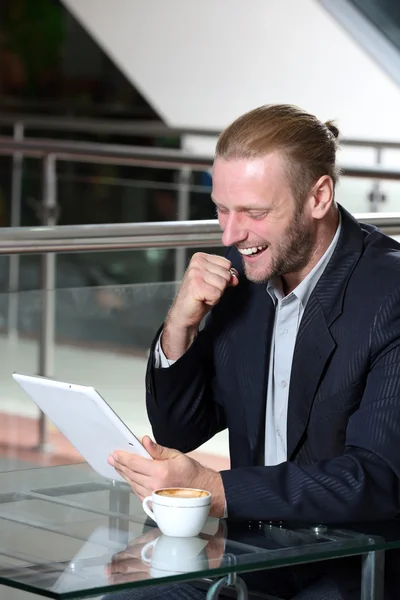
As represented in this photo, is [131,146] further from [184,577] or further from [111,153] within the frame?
[184,577]

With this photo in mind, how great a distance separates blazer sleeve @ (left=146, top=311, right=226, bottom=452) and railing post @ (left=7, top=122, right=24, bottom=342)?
1.43 metres

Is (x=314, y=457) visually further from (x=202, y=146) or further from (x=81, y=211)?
(x=202, y=146)

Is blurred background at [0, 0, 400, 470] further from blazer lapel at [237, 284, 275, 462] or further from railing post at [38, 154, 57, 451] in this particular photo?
blazer lapel at [237, 284, 275, 462]

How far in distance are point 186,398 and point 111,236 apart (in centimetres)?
100

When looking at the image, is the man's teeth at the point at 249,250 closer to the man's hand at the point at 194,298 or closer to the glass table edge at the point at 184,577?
the man's hand at the point at 194,298

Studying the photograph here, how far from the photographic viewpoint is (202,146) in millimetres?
6922

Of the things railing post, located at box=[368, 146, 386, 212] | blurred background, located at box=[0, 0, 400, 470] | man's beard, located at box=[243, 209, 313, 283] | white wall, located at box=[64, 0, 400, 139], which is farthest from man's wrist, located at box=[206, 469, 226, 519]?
white wall, located at box=[64, 0, 400, 139]

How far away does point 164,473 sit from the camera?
1.36m

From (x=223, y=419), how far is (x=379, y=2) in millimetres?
5678

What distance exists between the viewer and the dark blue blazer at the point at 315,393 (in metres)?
1.41

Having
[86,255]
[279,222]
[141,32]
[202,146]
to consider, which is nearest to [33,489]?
[279,222]

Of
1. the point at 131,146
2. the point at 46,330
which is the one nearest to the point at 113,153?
the point at 131,146

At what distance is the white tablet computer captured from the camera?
1.38 m

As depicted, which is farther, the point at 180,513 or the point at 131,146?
the point at 131,146
